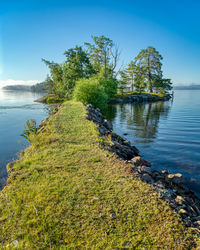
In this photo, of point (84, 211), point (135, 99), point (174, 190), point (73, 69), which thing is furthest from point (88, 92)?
point (135, 99)

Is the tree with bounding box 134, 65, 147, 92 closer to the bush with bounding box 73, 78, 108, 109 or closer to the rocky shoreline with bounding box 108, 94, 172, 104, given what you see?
the rocky shoreline with bounding box 108, 94, 172, 104

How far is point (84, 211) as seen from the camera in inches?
128

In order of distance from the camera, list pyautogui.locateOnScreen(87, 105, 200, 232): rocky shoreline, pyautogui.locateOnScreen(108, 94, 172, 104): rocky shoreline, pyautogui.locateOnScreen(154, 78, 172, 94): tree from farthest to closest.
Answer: pyautogui.locateOnScreen(154, 78, 172, 94): tree, pyautogui.locateOnScreen(108, 94, 172, 104): rocky shoreline, pyautogui.locateOnScreen(87, 105, 200, 232): rocky shoreline

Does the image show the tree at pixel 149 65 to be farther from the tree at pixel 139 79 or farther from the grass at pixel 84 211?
the grass at pixel 84 211

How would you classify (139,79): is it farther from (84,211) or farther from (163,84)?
(84,211)

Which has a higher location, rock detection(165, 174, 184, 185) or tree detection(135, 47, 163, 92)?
tree detection(135, 47, 163, 92)

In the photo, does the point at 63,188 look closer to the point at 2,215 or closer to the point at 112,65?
the point at 2,215

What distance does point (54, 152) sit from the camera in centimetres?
608

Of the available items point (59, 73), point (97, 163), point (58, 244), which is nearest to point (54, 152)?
point (97, 163)

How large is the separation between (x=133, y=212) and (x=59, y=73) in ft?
156

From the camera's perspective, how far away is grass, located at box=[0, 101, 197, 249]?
2.70 metres

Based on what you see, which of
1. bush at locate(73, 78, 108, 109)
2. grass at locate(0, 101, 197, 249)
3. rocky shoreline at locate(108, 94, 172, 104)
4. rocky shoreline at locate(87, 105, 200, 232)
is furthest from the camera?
rocky shoreline at locate(108, 94, 172, 104)

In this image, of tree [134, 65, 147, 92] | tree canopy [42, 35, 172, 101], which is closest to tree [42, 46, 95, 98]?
tree canopy [42, 35, 172, 101]

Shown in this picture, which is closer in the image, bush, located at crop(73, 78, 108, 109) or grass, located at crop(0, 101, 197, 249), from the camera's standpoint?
grass, located at crop(0, 101, 197, 249)
